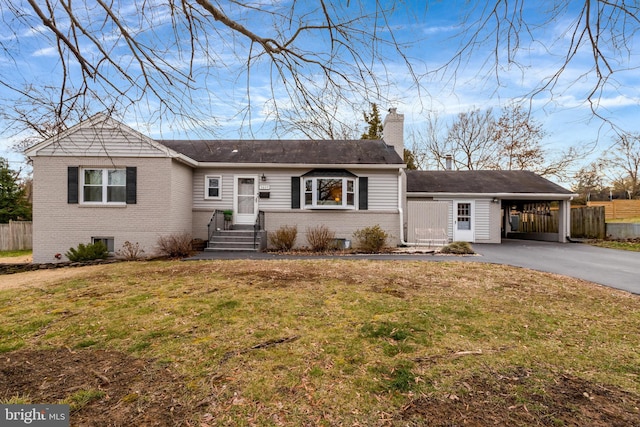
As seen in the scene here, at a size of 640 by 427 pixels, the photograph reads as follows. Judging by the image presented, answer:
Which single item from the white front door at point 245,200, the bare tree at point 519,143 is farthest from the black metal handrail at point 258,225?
the bare tree at point 519,143

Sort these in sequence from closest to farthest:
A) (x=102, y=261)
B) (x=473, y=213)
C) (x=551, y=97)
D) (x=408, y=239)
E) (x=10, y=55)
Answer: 1. (x=551, y=97)
2. (x=10, y=55)
3. (x=102, y=261)
4. (x=408, y=239)
5. (x=473, y=213)

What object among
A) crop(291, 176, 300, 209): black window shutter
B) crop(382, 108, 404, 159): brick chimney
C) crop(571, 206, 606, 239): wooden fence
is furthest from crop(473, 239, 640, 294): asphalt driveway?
crop(291, 176, 300, 209): black window shutter

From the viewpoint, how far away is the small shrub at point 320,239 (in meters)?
12.4

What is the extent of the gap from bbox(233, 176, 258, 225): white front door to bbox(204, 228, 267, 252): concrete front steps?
1.06m

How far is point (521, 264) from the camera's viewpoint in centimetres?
928

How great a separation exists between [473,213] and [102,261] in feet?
52.3

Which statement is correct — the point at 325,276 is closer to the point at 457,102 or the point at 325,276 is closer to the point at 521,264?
the point at 457,102

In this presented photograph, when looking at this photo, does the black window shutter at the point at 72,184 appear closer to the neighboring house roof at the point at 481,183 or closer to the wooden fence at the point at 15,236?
the wooden fence at the point at 15,236

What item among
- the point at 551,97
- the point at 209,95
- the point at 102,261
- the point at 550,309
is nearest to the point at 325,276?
the point at 550,309

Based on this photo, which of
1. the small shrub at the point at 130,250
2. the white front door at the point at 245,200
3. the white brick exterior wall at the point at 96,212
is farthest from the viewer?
the white front door at the point at 245,200

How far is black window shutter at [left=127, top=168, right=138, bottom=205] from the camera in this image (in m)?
11.4

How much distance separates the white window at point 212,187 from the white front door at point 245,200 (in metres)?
0.70

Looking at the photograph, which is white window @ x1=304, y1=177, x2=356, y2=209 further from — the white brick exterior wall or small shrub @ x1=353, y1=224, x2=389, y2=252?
the white brick exterior wall

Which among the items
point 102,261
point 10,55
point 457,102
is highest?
point 10,55
